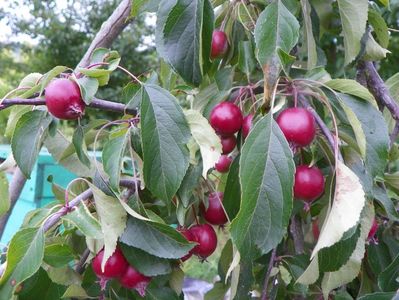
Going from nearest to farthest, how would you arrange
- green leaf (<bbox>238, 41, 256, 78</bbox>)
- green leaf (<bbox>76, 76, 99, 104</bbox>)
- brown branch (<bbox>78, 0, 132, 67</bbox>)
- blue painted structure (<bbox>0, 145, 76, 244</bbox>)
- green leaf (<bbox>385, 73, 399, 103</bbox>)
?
green leaf (<bbox>76, 76, 99, 104</bbox>) < green leaf (<bbox>238, 41, 256, 78</bbox>) < green leaf (<bbox>385, 73, 399, 103</bbox>) < brown branch (<bbox>78, 0, 132, 67</bbox>) < blue painted structure (<bbox>0, 145, 76, 244</bbox>)

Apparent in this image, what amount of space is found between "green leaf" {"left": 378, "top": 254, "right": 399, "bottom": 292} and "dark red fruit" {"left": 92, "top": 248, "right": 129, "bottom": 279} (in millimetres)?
419

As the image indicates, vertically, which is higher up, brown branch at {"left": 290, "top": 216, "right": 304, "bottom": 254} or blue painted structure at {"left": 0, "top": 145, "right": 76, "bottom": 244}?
brown branch at {"left": 290, "top": 216, "right": 304, "bottom": 254}

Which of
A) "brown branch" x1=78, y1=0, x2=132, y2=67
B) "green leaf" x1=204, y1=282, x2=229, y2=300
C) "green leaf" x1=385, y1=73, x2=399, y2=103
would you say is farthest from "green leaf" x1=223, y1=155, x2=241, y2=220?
"brown branch" x1=78, y1=0, x2=132, y2=67

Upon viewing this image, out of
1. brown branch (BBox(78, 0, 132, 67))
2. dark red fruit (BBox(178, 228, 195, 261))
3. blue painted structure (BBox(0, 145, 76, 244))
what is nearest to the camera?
dark red fruit (BBox(178, 228, 195, 261))

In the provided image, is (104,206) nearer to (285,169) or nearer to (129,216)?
(129,216)

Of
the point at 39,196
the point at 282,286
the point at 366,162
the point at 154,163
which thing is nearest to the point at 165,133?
the point at 154,163

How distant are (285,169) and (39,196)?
4.12 ft

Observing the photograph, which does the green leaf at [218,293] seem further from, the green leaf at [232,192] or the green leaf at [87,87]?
the green leaf at [87,87]

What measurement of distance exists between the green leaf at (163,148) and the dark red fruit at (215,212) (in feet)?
0.45

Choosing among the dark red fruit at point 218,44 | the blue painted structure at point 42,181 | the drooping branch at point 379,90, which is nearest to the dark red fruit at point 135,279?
the dark red fruit at point 218,44

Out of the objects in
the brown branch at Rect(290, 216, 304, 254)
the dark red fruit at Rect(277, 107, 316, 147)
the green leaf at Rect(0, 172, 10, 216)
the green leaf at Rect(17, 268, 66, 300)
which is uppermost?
the dark red fruit at Rect(277, 107, 316, 147)

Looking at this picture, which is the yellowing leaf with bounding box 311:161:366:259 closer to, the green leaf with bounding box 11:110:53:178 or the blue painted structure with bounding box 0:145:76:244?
the green leaf with bounding box 11:110:53:178

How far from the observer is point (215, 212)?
0.83 meters

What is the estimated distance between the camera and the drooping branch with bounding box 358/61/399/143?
0.93 m
